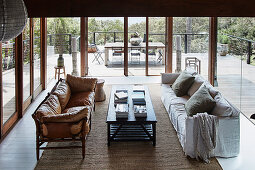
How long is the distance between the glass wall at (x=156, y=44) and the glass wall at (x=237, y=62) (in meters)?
1.81

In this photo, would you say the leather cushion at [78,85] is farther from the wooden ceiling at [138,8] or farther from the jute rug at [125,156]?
the wooden ceiling at [138,8]

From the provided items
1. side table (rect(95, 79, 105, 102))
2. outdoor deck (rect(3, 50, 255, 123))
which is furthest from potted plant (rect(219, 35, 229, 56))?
side table (rect(95, 79, 105, 102))

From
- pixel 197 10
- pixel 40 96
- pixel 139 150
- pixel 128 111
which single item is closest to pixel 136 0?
pixel 197 10

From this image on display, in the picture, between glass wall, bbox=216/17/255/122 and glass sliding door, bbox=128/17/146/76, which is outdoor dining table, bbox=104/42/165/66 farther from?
glass wall, bbox=216/17/255/122

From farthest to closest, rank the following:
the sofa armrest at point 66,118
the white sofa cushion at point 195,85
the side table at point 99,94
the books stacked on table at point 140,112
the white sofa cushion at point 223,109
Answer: the side table at point 99,94 → the white sofa cushion at point 195,85 → the books stacked on table at point 140,112 → the white sofa cushion at point 223,109 → the sofa armrest at point 66,118

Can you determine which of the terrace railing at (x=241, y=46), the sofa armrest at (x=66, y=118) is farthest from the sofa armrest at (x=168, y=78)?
the sofa armrest at (x=66, y=118)

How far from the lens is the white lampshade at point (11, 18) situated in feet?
6.87

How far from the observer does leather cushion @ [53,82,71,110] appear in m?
5.40

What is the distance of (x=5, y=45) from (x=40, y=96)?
2506 millimetres

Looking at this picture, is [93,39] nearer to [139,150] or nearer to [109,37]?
[109,37]

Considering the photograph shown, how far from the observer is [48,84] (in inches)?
348

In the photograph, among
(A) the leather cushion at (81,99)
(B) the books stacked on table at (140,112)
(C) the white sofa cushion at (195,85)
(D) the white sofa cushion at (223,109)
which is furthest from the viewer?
(C) the white sofa cushion at (195,85)

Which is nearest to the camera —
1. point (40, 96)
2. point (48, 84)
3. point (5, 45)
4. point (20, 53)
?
point (5, 45)

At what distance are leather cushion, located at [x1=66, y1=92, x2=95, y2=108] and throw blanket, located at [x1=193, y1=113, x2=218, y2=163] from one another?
6.72 ft
